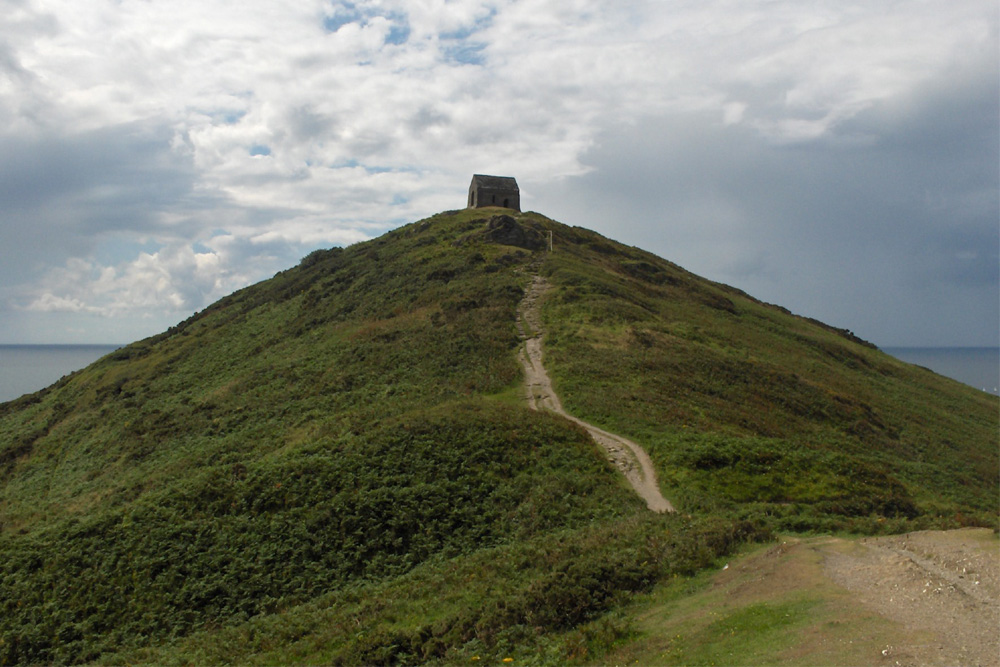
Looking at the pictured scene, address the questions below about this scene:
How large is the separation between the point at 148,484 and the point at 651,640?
2444cm

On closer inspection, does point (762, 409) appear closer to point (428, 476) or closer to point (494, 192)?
point (428, 476)

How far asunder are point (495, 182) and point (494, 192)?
1.55m

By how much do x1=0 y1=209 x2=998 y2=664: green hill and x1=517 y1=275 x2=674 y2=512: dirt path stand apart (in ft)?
2.51

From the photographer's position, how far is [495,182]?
270ft

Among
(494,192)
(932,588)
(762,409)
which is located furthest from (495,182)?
(932,588)

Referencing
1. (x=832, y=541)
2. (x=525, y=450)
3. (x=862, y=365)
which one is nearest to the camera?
(x=832, y=541)

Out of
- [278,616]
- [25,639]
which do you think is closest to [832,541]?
[278,616]

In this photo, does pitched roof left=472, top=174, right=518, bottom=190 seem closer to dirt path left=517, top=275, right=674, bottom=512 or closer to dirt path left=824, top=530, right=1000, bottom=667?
dirt path left=517, top=275, right=674, bottom=512

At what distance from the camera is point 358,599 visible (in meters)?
17.1

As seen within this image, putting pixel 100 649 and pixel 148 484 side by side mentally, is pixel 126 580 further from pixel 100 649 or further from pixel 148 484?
pixel 148 484

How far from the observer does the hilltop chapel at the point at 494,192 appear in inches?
3209

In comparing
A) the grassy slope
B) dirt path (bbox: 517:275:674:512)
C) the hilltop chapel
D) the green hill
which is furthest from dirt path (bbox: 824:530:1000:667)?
the hilltop chapel

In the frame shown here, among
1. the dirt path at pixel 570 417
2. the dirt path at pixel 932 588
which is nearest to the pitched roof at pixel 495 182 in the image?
the dirt path at pixel 570 417

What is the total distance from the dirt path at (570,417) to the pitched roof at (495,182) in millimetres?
36244
